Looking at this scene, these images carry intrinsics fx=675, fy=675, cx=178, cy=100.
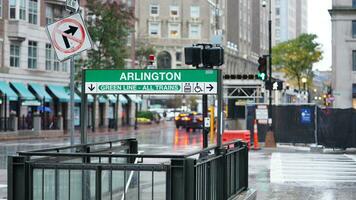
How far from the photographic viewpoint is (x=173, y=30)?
354 ft

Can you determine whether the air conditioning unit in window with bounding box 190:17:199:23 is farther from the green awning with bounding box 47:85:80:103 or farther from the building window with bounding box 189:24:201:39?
the green awning with bounding box 47:85:80:103

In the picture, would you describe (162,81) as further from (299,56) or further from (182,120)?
(299,56)

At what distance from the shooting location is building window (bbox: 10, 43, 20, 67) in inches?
2096

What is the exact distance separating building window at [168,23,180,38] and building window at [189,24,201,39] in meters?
2.10

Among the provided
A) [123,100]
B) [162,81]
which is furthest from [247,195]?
[123,100]

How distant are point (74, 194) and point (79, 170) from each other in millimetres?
549

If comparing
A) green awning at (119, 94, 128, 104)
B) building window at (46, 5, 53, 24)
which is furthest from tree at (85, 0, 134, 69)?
green awning at (119, 94, 128, 104)

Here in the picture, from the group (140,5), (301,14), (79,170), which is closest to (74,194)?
(79,170)

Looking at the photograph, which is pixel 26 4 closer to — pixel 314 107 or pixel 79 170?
pixel 314 107

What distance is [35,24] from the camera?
56.1 meters

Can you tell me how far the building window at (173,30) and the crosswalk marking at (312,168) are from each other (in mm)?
81529

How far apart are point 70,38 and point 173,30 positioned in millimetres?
96725

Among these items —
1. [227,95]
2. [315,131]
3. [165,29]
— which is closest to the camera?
[315,131]

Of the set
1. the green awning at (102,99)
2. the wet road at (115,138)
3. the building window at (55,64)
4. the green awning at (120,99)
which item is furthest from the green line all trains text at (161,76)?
the green awning at (120,99)
